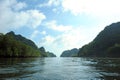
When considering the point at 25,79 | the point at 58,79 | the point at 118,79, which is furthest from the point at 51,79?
the point at 118,79

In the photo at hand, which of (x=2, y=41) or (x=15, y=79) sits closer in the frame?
(x=15, y=79)

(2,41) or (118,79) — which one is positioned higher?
(2,41)

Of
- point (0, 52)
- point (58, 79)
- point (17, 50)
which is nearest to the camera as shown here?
point (58, 79)

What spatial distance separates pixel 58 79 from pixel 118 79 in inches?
363

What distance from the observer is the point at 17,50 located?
196625mm

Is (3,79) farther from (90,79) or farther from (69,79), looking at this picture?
→ (90,79)

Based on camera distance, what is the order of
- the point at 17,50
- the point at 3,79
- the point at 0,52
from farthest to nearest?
the point at 17,50 < the point at 0,52 < the point at 3,79

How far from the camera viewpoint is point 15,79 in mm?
35031

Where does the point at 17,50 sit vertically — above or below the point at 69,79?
above

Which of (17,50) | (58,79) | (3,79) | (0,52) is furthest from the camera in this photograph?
(17,50)

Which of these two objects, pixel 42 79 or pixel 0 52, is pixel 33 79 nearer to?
pixel 42 79

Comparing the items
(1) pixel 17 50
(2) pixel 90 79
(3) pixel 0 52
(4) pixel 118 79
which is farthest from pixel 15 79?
(1) pixel 17 50

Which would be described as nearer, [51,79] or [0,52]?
[51,79]

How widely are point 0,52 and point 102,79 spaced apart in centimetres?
14933
